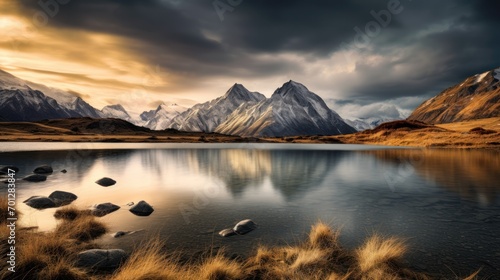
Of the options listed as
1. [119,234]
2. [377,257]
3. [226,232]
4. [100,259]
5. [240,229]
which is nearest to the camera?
[100,259]

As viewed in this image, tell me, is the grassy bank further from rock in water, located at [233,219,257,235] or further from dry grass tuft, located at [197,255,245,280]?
rock in water, located at [233,219,257,235]

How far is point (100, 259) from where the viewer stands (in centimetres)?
1225

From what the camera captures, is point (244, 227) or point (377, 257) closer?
point (377, 257)

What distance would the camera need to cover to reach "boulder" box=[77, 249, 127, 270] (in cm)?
1189

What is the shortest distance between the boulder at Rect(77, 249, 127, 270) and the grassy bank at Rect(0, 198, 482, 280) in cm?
34

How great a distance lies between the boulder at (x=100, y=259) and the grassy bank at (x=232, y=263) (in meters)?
0.34

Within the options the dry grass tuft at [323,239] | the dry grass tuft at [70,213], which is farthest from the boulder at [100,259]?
the dry grass tuft at [323,239]

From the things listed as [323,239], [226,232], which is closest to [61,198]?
[226,232]

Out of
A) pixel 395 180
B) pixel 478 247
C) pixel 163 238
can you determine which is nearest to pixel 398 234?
pixel 478 247

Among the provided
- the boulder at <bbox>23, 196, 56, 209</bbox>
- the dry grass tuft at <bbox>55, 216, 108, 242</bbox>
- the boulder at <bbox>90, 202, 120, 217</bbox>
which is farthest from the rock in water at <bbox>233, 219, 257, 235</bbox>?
the boulder at <bbox>23, 196, 56, 209</bbox>

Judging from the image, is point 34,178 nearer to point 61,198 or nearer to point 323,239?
point 61,198

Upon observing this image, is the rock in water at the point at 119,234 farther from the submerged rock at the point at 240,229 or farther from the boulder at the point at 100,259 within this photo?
the submerged rock at the point at 240,229

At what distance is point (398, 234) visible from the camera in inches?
690

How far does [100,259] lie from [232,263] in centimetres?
569
